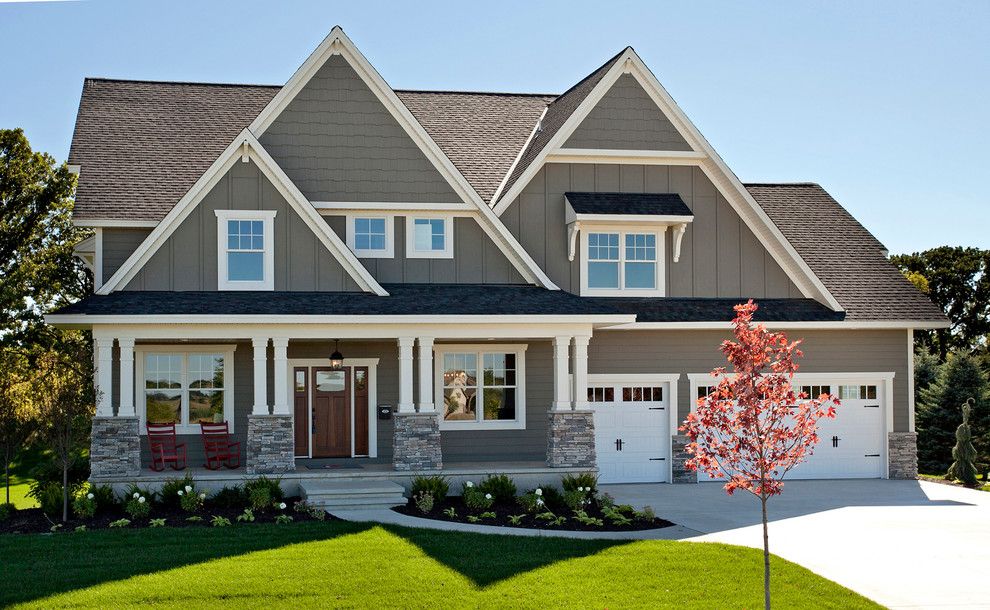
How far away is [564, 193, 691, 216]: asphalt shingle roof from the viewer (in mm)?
25297

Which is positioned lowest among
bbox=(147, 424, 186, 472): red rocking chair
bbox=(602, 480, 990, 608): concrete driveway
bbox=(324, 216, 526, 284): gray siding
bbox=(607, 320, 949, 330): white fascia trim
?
bbox=(602, 480, 990, 608): concrete driveway

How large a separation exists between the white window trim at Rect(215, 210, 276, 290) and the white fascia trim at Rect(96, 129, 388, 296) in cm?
55

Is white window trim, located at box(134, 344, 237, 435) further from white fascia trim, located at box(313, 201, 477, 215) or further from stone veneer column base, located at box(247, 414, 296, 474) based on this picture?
white fascia trim, located at box(313, 201, 477, 215)

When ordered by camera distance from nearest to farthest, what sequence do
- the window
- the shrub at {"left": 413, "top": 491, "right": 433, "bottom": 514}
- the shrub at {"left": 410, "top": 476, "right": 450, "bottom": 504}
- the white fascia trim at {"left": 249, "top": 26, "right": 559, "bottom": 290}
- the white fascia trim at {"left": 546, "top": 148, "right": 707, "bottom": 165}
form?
the shrub at {"left": 413, "top": 491, "right": 433, "bottom": 514} < the shrub at {"left": 410, "top": 476, "right": 450, "bottom": 504} < the white fascia trim at {"left": 249, "top": 26, "right": 559, "bottom": 290} < the white fascia trim at {"left": 546, "top": 148, "right": 707, "bottom": 165} < the window

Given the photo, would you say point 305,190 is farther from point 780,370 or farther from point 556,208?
point 780,370

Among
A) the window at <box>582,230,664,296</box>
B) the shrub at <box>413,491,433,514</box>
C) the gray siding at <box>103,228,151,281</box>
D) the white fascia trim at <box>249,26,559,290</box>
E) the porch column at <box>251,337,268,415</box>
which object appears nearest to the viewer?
the shrub at <box>413,491,433,514</box>

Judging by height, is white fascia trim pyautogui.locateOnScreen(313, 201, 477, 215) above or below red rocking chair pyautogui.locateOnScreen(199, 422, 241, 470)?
above

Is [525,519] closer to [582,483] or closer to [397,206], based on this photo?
[582,483]

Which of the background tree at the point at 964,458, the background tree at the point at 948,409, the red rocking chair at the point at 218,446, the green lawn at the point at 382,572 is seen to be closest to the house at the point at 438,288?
the red rocking chair at the point at 218,446

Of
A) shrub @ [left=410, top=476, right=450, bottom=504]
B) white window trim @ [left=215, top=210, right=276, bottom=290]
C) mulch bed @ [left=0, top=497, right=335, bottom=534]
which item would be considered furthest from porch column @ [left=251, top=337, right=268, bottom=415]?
shrub @ [left=410, top=476, right=450, bottom=504]

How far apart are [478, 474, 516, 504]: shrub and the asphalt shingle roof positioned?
6826 millimetres

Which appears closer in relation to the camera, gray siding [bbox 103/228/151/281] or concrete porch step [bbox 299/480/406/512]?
concrete porch step [bbox 299/480/406/512]

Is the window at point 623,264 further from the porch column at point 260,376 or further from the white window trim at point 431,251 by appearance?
the porch column at point 260,376

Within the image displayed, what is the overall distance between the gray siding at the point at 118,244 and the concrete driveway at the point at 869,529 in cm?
1097
